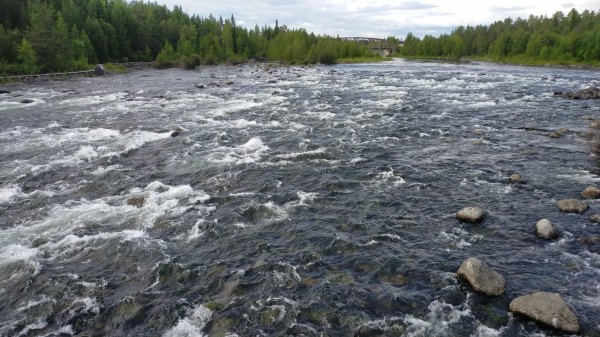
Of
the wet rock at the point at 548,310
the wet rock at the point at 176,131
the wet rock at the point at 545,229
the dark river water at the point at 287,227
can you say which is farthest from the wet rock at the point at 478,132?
the wet rock at the point at 176,131

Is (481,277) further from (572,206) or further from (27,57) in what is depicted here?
(27,57)

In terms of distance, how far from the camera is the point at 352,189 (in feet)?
66.4

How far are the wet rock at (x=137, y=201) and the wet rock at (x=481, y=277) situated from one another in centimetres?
1393

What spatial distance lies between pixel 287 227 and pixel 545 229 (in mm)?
10070

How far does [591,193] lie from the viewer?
18.2 meters

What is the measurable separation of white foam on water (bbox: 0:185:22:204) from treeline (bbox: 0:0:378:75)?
65283 millimetres

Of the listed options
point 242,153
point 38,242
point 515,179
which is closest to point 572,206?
point 515,179

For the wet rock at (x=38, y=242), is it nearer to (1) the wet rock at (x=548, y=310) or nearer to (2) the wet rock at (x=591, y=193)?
(1) the wet rock at (x=548, y=310)

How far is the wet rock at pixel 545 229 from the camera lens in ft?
49.3

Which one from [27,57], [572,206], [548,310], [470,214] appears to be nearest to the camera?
[548,310]

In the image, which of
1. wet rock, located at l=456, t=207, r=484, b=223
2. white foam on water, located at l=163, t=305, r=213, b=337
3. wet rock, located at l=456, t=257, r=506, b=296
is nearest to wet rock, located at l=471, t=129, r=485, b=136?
wet rock, located at l=456, t=207, r=484, b=223

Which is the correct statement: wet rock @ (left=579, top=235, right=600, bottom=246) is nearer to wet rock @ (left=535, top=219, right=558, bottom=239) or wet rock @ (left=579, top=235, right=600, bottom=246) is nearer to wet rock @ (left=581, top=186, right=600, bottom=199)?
wet rock @ (left=535, top=219, right=558, bottom=239)

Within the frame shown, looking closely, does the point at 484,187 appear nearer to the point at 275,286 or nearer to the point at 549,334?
the point at 549,334

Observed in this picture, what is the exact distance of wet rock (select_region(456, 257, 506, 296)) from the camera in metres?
12.0
